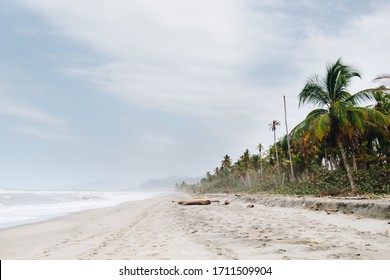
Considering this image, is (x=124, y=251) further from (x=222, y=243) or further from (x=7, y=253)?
(x=7, y=253)

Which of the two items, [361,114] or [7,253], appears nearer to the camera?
[7,253]

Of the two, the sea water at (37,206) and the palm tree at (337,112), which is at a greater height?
the palm tree at (337,112)

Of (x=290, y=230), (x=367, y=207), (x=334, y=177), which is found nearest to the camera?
(x=290, y=230)

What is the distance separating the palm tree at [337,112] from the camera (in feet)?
59.8

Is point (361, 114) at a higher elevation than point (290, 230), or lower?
higher

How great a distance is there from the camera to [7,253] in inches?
328

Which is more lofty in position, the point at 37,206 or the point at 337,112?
the point at 337,112

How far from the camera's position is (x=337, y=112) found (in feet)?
60.5

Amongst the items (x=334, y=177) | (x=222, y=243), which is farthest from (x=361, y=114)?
(x=222, y=243)

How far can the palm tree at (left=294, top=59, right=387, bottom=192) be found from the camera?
1823cm

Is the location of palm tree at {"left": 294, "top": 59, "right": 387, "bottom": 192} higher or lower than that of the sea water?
higher

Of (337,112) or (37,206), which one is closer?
(337,112)
